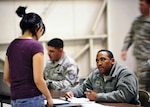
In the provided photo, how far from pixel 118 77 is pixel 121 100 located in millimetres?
238

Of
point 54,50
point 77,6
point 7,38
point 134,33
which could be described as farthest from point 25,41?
point 77,6

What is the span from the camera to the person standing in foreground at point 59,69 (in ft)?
12.7

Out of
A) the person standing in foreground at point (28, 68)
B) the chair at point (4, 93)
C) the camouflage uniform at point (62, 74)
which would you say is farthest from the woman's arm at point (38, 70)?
the camouflage uniform at point (62, 74)

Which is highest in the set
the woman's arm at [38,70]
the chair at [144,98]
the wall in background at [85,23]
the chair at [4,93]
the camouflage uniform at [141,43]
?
the wall in background at [85,23]

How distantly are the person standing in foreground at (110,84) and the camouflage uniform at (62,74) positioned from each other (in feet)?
1.72

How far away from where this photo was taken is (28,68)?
229cm

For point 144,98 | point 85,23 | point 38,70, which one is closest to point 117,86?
point 144,98

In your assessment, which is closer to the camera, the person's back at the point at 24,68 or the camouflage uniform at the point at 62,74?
the person's back at the point at 24,68

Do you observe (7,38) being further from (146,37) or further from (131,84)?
(131,84)

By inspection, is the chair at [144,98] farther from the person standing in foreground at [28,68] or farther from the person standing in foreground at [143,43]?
the person standing in foreground at [28,68]

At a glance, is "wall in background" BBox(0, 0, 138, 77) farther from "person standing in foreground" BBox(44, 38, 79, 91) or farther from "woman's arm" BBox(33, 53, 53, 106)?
"woman's arm" BBox(33, 53, 53, 106)

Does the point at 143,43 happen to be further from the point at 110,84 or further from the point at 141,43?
the point at 110,84

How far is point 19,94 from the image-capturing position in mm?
2309

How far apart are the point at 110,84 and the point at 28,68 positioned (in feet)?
3.37
